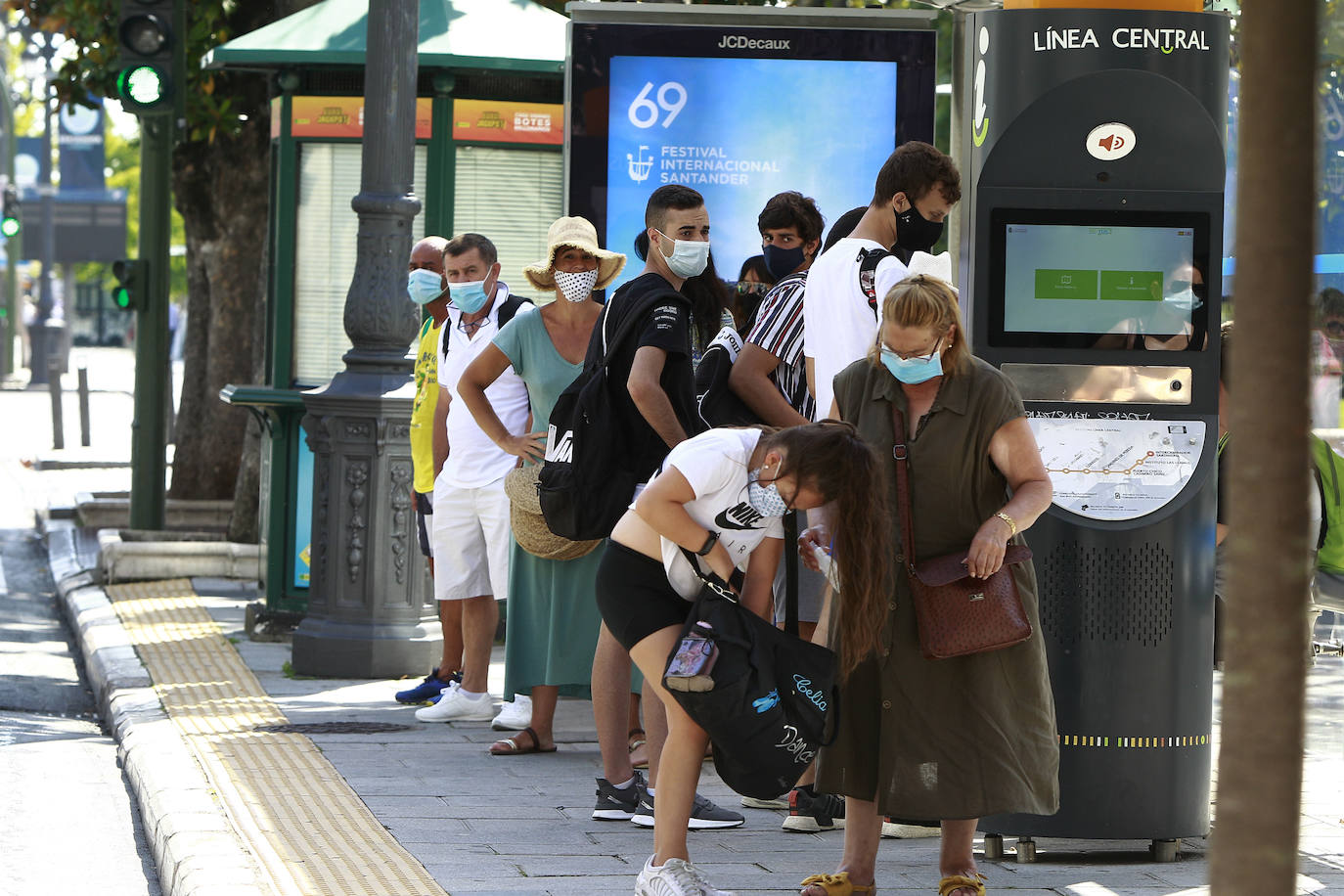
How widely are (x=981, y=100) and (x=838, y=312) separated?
77 centimetres

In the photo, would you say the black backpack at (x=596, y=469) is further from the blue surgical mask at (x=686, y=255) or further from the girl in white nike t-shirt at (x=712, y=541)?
the girl in white nike t-shirt at (x=712, y=541)

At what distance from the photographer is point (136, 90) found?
39.3ft

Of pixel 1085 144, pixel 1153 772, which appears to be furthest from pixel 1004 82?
pixel 1153 772

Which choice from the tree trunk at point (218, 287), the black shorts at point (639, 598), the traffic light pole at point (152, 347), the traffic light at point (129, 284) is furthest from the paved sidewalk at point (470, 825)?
the tree trunk at point (218, 287)

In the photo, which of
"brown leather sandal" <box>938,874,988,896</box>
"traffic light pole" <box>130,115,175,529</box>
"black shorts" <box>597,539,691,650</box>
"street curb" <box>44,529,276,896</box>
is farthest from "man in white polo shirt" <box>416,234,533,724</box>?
"traffic light pole" <box>130,115,175,529</box>

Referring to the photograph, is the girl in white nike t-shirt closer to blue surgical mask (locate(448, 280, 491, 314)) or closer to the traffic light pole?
blue surgical mask (locate(448, 280, 491, 314))

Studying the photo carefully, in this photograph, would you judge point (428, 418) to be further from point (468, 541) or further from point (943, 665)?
point (943, 665)

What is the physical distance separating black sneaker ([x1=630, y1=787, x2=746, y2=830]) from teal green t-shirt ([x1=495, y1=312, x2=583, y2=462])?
158cm

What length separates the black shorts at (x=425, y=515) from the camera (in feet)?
27.2

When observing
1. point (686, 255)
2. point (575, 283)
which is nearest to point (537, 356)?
point (575, 283)

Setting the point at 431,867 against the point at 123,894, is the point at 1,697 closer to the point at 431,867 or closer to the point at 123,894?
the point at 123,894

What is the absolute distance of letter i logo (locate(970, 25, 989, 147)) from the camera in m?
5.64

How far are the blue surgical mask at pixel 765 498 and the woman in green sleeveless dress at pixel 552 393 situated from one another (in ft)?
7.79

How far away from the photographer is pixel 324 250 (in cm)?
1031
